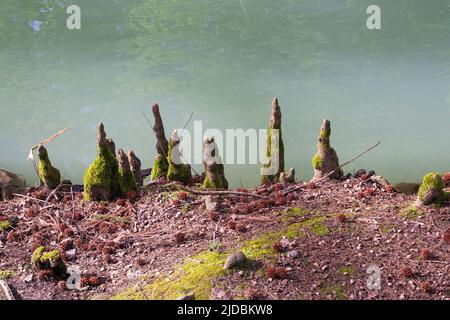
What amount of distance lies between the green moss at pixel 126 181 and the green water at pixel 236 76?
21.9 feet

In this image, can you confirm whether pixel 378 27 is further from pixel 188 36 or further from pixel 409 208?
pixel 409 208

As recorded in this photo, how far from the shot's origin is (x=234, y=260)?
6.70 m

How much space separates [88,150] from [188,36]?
16.1m

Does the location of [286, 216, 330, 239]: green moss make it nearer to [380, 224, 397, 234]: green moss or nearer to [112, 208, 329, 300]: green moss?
[112, 208, 329, 300]: green moss

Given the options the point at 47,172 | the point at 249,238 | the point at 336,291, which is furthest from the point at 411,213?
the point at 47,172

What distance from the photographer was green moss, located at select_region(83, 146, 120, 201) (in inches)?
379

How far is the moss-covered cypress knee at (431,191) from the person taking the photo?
Result: 7555 millimetres

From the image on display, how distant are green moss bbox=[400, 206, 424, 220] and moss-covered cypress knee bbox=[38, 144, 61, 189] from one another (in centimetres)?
Answer: 699

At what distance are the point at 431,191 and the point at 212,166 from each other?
3922 mm

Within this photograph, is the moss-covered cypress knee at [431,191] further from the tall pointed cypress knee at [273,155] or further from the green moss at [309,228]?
the tall pointed cypress knee at [273,155]

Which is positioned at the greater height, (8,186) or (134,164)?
(134,164)

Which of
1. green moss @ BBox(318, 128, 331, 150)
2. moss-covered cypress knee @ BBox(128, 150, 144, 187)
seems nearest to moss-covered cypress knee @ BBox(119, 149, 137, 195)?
moss-covered cypress knee @ BBox(128, 150, 144, 187)

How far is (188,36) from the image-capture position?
35.0 meters

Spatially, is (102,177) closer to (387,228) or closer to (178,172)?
(178,172)
